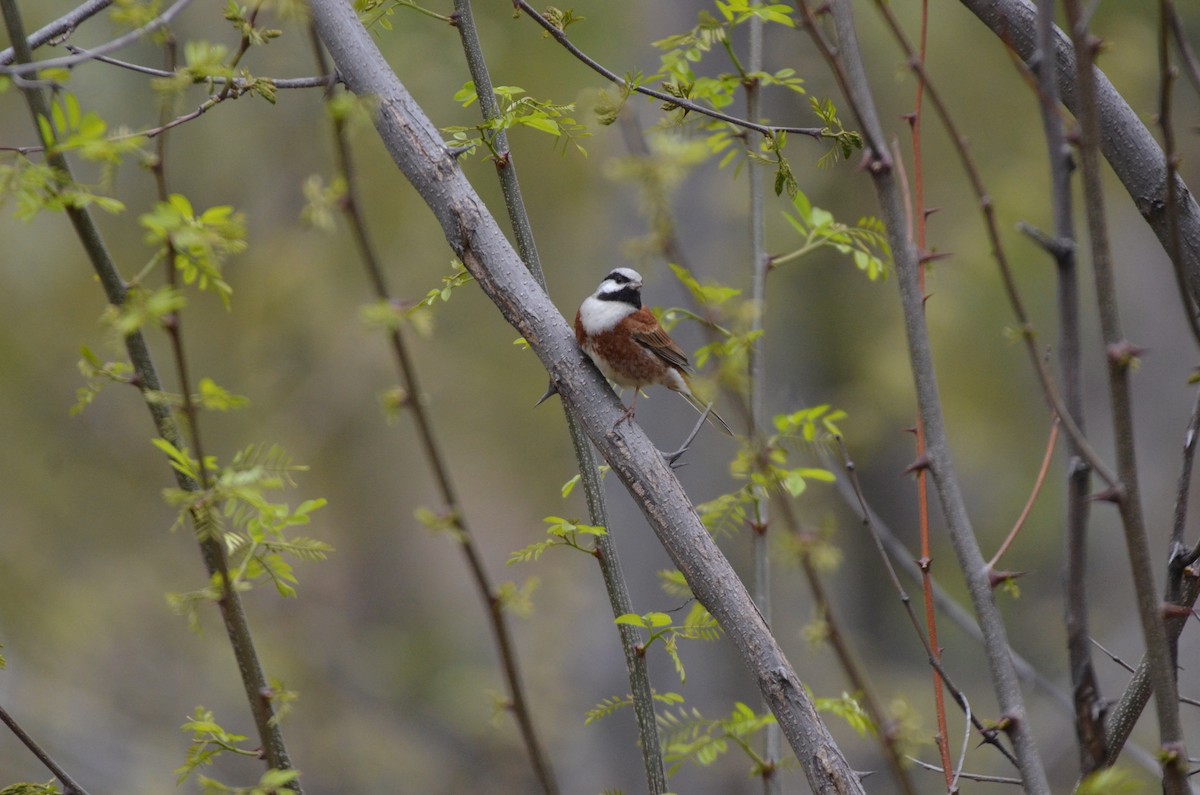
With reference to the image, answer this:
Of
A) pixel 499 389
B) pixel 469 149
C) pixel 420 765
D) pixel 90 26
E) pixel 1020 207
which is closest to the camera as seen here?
pixel 469 149

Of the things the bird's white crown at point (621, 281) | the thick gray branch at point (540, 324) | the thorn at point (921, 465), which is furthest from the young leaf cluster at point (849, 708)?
the bird's white crown at point (621, 281)

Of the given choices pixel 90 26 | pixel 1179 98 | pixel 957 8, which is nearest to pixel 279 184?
pixel 90 26

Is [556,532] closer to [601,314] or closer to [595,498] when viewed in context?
[595,498]

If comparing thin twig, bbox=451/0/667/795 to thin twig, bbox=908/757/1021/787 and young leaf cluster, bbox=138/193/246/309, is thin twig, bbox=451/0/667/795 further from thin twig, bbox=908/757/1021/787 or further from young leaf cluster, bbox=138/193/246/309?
young leaf cluster, bbox=138/193/246/309

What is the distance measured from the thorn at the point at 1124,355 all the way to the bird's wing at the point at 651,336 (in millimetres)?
1659

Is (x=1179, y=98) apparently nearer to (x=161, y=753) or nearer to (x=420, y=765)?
(x=420, y=765)

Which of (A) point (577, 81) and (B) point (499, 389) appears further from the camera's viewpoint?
(B) point (499, 389)

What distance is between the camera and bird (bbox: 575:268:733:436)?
107 inches

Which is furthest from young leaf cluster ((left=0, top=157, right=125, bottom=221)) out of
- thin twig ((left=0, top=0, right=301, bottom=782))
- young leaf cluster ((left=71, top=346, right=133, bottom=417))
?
young leaf cluster ((left=71, top=346, right=133, bottom=417))

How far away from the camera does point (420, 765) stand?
8.75 meters

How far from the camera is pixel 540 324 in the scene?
1.73 metres

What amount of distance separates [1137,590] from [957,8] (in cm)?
795

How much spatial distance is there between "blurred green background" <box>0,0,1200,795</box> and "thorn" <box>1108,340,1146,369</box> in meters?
4.53

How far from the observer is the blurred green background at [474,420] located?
288 inches
